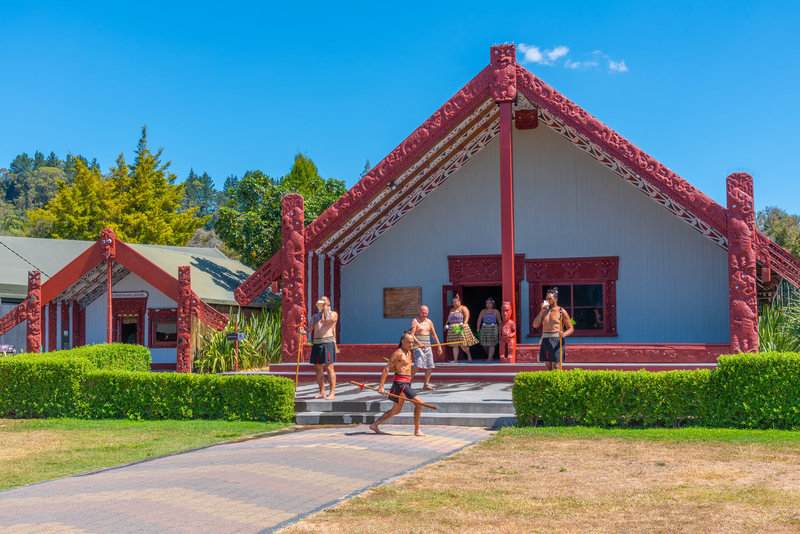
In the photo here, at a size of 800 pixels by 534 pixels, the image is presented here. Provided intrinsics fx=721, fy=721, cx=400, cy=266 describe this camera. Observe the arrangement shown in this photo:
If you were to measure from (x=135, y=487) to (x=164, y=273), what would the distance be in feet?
37.9

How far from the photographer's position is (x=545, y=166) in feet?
56.1

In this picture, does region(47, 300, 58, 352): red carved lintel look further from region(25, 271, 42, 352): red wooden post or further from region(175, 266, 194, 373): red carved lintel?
region(175, 266, 194, 373): red carved lintel

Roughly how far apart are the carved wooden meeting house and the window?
0.03m

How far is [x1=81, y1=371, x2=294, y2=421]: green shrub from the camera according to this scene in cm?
1037

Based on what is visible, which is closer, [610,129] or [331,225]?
[610,129]

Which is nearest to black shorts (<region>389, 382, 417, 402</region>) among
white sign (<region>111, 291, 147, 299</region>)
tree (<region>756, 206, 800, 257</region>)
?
white sign (<region>111, 291, 147, 299</region>)

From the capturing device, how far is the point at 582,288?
1698cm

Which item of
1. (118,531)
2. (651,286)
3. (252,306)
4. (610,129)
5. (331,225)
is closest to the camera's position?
(118,531)

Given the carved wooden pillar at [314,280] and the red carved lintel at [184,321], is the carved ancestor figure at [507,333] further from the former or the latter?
the red carved lintel at [184,321]

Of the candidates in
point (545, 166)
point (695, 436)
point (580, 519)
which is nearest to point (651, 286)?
point (545, 166)

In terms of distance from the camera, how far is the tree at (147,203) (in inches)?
1471

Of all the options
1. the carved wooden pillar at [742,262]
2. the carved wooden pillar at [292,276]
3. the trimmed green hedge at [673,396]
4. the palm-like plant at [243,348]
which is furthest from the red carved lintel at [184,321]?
the carved wooden pillar at [742,262]

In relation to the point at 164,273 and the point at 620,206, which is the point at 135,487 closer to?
the point at 164,273

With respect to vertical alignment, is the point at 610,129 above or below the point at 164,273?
above
